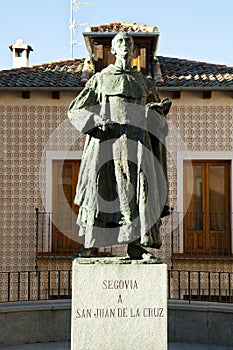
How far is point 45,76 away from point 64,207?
9.59 feet

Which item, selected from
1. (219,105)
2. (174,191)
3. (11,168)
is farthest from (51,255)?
(219,105)

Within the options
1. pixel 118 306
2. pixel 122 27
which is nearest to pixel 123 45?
pixel 118 306

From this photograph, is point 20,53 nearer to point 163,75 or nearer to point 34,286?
point 163,75

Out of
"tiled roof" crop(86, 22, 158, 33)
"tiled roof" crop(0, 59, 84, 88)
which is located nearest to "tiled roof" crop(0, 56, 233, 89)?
"tiled roof" crop(0, 59, 84, 88)

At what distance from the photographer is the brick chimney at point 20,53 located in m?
18.4

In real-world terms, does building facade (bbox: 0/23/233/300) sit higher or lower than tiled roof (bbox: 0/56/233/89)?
lower

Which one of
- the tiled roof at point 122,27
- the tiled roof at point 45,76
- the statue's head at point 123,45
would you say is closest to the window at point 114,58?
the tiled roof at point 122,27

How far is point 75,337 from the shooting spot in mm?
5594

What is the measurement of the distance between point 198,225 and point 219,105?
2.55 meters

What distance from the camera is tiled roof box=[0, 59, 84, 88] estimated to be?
1340cm

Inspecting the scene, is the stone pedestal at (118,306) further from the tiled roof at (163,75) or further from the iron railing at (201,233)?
the tiled roof at (163,75)

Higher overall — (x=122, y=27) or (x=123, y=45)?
(x=122, y=27)

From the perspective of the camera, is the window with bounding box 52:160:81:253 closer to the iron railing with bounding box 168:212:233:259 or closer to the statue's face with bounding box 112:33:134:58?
the iron railing with bounding box 168:212:233:259

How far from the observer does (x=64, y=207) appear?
13.6 m
